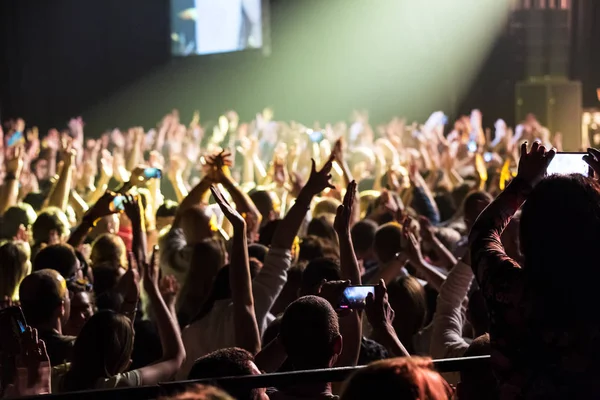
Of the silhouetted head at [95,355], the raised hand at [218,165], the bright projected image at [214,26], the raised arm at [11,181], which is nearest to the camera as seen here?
the silhouetted head at [95,355]

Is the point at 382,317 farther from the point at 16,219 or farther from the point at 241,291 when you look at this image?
the point at 16,219

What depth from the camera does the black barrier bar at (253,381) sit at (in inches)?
81.1

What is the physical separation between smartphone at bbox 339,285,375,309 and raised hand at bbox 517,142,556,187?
0.67m

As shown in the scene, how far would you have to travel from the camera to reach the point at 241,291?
10.6ft

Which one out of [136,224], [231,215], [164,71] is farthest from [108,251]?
[164,71]

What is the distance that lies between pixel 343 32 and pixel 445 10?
2.52 m

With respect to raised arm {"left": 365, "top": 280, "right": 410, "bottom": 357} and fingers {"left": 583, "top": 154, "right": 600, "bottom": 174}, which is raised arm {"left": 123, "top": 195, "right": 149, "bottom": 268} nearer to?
raised arm {"left": 365, "top": 280, "right": 410, "bottom": 357}

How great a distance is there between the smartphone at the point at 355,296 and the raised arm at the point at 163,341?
24.8 inches

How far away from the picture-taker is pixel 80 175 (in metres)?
9.28

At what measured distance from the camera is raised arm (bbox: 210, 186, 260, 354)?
Answer: 318cm

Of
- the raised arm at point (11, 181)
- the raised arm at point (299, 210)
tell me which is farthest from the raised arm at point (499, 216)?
the raised arm at point (11, 181)

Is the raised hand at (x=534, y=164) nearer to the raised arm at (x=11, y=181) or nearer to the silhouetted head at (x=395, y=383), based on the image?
the silhouetted head at (x=395, y=383)

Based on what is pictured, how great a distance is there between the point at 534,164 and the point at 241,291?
1.27 metres

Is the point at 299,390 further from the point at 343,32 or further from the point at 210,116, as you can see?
the point at 210,116
